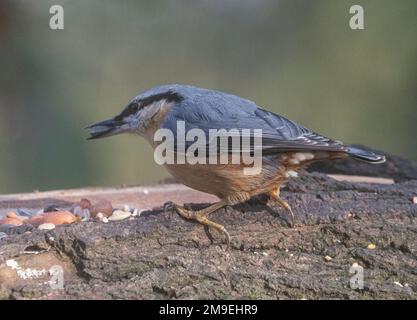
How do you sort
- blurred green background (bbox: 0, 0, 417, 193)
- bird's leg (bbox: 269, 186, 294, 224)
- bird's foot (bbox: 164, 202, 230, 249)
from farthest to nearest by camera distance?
blurred green background (bbox: 0, 0, 417, 193), bird's leg (bbox: 269, 186, 294, 224), bird's foot (bbox: 164, 202, 230, 249)

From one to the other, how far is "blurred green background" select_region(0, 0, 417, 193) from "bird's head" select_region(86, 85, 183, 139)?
5.16 meters

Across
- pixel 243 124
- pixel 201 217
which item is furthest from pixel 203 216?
pixel 243 124

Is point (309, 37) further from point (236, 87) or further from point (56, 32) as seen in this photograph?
point (56, 32)

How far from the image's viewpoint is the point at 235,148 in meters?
3.45

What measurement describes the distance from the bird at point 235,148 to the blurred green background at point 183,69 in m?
5.42

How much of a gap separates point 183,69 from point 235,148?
21.3 feet

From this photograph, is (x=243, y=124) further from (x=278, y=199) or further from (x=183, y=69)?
(x=183, y=69)

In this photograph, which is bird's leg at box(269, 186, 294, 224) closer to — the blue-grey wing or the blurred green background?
the blue-grey wing

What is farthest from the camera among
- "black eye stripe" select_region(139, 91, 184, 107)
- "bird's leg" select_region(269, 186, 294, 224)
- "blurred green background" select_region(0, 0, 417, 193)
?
"blurred green background" select_region(0, 0, 417, 193)

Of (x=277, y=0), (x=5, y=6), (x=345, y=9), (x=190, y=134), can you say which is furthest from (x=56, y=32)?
(x=190, y=134)

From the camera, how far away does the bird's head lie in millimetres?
3736
